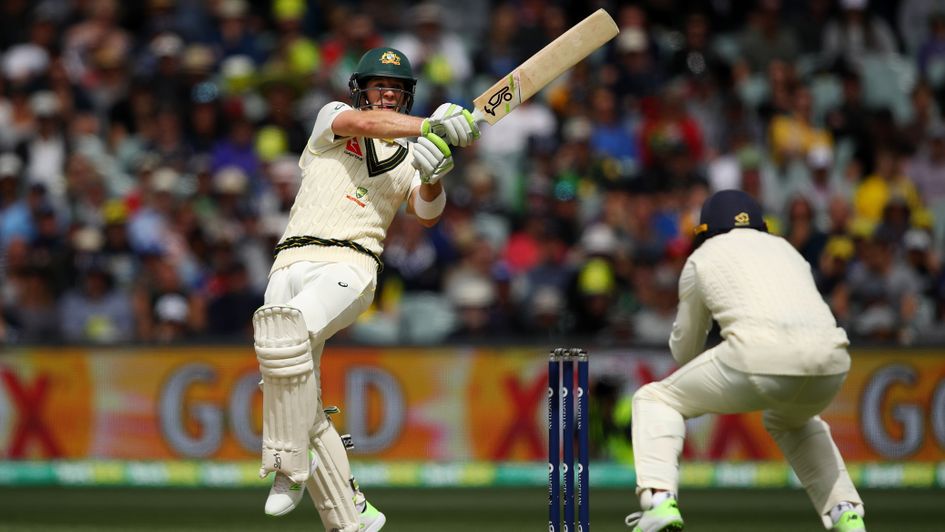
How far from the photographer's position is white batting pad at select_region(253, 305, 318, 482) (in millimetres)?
4945

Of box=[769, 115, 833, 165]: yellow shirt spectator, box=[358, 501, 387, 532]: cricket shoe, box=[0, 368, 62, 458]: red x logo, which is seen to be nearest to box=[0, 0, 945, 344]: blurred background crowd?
box=[769, 115, 833, 165]: yellow shirt spectator

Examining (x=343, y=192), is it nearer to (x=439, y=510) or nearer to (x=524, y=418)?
(x=439, y=510)

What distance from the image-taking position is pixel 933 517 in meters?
7.11

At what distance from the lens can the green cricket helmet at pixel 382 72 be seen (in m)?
5.27

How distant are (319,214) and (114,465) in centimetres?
429

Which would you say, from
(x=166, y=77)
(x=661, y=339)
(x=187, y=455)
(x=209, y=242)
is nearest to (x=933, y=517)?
(x=661, y=339)

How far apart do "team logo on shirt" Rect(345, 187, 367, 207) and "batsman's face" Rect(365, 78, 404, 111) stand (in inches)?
12.0

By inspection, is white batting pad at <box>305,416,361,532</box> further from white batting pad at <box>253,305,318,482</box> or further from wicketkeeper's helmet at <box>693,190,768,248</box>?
wicketkeeper's helmet at <box>693,190,768,248</box>

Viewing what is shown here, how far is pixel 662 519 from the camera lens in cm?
471

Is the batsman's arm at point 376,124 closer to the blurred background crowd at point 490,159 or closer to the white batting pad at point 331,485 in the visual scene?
the white batting pad at point 331,485

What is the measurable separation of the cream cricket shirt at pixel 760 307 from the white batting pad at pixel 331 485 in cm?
134

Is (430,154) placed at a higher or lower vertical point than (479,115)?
lower

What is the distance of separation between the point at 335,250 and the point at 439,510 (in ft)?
8.62

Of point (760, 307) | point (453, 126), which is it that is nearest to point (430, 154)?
point (453, 126)
